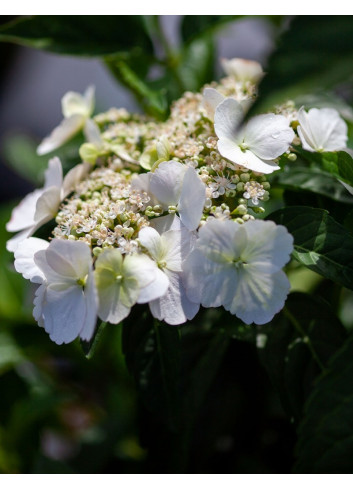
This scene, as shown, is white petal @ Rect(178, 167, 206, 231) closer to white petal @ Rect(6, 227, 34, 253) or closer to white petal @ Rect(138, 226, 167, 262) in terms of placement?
white petal @ Rect(138, 226, 167, 262)

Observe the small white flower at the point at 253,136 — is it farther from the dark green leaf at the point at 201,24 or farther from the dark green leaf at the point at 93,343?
the dark green leaf at the point at 201,24

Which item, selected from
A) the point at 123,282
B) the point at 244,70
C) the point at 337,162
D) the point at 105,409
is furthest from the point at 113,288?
the point at 105,409

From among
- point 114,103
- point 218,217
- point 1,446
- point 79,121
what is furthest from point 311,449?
point 114,103

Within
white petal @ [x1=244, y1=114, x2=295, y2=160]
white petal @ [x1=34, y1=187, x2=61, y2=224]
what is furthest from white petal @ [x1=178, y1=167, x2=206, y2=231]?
white petal @ [x1=34, y1=187, x2=61, y2=224]

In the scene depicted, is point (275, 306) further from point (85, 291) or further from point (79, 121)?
point (79, 121)

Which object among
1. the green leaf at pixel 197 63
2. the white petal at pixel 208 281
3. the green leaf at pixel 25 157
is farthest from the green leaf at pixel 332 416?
the green leaf at pixel 25 157

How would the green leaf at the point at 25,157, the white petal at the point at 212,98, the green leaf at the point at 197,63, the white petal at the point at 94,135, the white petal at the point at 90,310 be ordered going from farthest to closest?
the green leaf at the point at 25,157, the green leaf at the point at 197,63, the white petal at the point at 94,135, the white petal at the point at 212,98, the white petal at the point at 90,310
